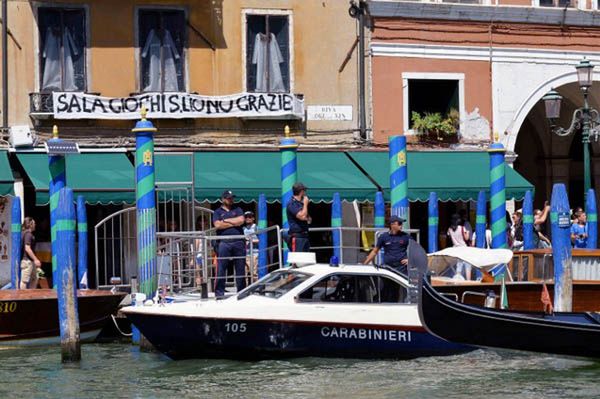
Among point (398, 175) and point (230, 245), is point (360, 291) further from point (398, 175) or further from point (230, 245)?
point (398, 175)

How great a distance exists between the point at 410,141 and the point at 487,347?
35.1 ft

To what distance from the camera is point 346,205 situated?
26938 mm

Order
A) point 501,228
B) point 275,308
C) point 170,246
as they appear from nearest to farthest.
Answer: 1. point 275,308
2. point 170,246
3. point 501,228

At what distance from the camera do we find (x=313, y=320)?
17.1m

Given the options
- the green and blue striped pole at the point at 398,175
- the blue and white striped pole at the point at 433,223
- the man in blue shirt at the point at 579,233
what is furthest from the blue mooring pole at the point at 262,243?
the man in blue shirt at the point at 579,233

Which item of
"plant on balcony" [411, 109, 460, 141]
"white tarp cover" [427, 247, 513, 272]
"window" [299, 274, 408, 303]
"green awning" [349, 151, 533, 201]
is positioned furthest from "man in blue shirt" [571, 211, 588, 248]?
"window" [299, 274, 408, 303]

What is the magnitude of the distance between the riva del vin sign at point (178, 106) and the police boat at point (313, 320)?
8.28m

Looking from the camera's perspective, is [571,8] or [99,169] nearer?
[99,169]

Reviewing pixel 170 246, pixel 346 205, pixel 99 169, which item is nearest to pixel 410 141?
pixel 346 205

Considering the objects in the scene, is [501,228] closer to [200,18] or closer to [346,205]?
[346,205]

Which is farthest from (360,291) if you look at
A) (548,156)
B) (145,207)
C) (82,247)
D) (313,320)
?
(548,156)

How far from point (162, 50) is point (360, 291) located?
9591 millimetres

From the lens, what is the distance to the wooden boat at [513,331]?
1691cm

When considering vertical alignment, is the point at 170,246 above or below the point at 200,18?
below
